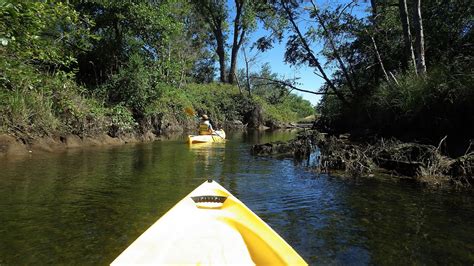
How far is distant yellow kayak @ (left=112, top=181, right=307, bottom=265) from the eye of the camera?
11.6 feet

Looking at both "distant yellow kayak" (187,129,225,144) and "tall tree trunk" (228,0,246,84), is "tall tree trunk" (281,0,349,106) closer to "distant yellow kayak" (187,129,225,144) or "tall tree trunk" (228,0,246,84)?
"distant yellow kayak" (187,129,225,144)

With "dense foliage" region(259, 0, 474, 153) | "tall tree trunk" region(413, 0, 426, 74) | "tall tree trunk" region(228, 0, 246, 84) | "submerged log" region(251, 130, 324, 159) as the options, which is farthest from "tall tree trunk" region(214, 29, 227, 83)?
Result: "tall tree trunk" region(413, 0, 426, 74)

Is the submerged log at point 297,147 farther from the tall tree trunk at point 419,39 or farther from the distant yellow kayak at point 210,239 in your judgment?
the distant yellow kayak at point 210,239

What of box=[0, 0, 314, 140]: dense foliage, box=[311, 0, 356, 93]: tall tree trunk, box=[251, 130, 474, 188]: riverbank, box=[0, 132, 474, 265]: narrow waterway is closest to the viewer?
box=[0, 132, 474, 265]: narrow waterway

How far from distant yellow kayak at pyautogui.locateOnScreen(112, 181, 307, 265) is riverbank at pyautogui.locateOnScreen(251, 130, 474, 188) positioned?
545 cm

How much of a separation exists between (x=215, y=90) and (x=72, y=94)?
21028mm

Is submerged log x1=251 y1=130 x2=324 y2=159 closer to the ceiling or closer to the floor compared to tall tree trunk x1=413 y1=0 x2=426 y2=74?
closer to the floor

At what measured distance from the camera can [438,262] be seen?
439 cm

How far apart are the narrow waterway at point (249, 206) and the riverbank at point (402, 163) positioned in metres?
0.60

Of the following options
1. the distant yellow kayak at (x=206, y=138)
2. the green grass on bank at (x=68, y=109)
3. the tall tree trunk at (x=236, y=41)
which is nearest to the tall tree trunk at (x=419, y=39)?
the distant yellow kayak at (x=206, y=138)

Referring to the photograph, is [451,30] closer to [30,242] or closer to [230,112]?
[30,242]

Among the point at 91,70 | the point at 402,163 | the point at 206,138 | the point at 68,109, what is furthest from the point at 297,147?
the point at 91,70

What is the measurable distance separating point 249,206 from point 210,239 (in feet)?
7.81

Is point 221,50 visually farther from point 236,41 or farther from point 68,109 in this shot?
point 68,109
